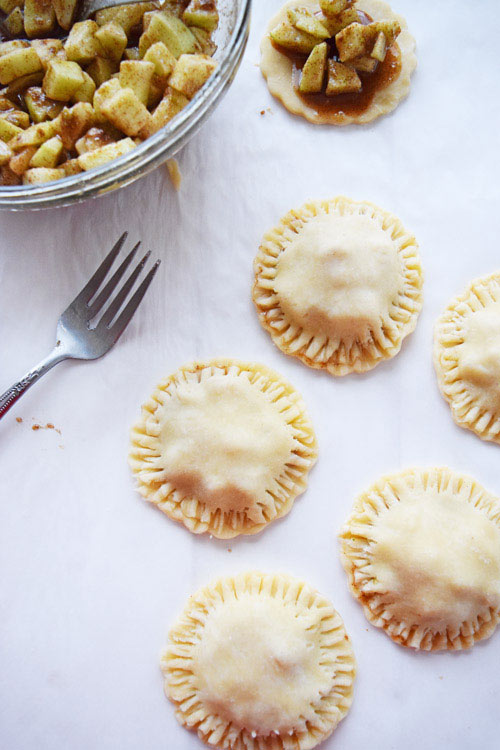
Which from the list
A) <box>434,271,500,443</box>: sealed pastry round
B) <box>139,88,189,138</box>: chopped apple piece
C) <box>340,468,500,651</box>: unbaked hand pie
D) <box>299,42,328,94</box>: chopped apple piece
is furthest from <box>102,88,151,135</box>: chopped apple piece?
<box>340,468,500,651</box>: unbaked hand pie

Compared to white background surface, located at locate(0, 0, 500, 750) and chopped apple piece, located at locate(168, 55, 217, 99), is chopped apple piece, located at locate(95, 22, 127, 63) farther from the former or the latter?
white background surface, located at locate(0, 0, 500, 750)

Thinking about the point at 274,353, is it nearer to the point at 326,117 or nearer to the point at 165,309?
the point at 165,309

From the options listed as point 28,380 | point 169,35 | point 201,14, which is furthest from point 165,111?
point 28,380

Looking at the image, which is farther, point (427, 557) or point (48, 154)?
point (427, 557)

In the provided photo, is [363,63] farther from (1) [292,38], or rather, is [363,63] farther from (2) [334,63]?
(1) [292,38]

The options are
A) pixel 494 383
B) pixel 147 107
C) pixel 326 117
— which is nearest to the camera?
pixel 147 107

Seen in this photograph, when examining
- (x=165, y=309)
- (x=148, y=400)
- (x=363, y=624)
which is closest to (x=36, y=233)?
(x=165, y=309)

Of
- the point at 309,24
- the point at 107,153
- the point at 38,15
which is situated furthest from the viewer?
the point at 309,24
